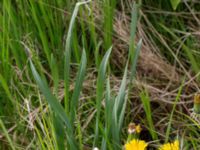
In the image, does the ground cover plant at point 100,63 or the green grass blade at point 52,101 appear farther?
the ground cover plant at point 100,63

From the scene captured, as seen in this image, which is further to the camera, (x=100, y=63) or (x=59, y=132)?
(x=100, y=63)

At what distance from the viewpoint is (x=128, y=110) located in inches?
59.4

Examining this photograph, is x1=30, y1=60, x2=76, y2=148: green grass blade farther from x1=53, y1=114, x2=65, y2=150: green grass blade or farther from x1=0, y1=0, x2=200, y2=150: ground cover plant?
x1=0, y1=0, x2=200, y2=150: ground cover plant

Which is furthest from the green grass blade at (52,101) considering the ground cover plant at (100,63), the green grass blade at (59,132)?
the ground cover plant at (100,63)

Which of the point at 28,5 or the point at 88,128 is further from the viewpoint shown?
the point at 28,5

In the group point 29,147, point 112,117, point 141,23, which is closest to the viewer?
point 112,117

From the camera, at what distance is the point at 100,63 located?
1487 millimetres

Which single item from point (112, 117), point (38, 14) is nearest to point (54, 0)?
point (38, 14)

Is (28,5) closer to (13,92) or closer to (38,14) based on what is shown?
(38,14)

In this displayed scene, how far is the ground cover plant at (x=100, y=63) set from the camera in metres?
1.46

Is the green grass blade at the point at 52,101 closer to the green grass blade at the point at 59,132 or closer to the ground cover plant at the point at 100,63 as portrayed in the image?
the green grass blade at the point at 59,132

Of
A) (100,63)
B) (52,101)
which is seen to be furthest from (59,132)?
(100,63)

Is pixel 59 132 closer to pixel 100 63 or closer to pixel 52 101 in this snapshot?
pixel 52 101

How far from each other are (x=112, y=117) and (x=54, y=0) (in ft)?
2.01
